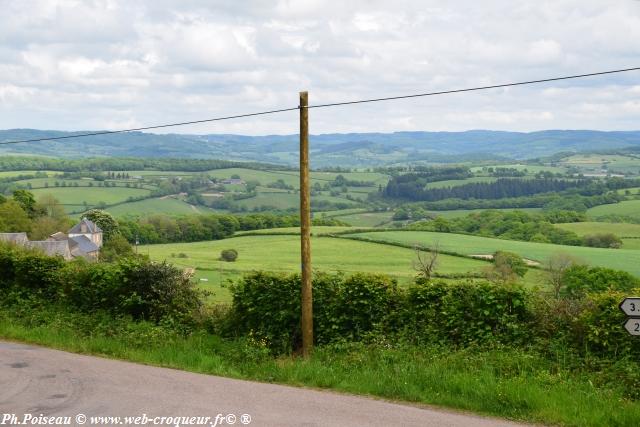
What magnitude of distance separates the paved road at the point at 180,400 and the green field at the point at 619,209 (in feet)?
290

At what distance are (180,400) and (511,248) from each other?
160ft

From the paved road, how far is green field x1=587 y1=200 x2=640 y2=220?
290ft

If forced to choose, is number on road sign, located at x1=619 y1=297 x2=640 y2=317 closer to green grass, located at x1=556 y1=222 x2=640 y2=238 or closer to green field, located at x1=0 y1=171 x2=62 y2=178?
green grass, located at x1=556 y1=222 x2=640 y2=238

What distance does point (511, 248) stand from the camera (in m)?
55.9

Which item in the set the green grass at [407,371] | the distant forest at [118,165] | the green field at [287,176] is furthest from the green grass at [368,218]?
the green grass at [407,371]

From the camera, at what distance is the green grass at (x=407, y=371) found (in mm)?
9703

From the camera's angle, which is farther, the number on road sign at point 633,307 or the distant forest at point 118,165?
the distant forest at point 118,165

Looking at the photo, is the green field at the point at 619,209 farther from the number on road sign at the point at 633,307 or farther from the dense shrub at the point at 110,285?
the number on road sign at the point at 633,307

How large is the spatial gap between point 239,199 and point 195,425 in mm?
113802

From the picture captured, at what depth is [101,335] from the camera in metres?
15.4

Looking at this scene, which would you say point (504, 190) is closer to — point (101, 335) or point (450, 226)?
point (450, 226)

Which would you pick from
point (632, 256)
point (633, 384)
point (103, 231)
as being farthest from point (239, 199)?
point (633, 384)

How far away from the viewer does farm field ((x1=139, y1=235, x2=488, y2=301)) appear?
1758 inches

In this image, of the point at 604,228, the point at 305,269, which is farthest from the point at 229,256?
the point at 604,228
